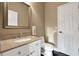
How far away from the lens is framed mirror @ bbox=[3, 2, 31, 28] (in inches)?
58.2

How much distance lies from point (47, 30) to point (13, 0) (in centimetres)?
57

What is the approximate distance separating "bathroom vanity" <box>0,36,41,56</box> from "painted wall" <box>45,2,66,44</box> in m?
0.16

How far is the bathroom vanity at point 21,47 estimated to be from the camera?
1.29m

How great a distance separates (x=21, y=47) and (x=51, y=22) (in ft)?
1.59

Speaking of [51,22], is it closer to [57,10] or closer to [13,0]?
[57,10]

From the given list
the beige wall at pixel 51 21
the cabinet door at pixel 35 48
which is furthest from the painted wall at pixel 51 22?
the cabinet door at pixel 35 48

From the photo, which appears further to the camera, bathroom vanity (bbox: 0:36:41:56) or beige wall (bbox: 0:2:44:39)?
beige wall (bbox: 0:2:44:39)

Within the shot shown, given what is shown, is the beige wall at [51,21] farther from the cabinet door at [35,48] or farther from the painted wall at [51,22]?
the cabinet door at [35,48]

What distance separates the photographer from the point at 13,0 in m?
1.49

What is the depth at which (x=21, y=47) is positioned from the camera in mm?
1412

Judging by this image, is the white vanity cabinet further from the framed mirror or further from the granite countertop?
the framed mirror

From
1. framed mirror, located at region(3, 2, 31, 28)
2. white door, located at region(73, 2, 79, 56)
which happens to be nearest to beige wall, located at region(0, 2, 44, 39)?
framed mirror, located at region(3, 2, 31, 28)

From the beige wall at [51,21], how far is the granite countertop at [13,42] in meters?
0.19

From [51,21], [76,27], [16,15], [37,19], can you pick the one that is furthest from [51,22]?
[16,15]
